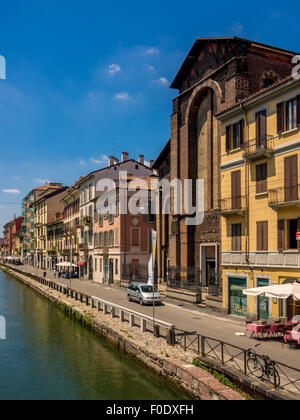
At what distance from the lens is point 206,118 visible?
114 ft

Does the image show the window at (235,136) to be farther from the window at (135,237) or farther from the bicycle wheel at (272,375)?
the window at (135,237)

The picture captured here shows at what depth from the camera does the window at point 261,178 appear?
22.7 metres

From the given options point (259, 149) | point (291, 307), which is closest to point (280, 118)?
point (259, 149)

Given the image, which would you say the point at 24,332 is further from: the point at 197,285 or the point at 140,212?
the point at 140,212

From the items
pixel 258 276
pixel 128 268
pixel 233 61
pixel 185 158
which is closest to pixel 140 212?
pixel 128 268

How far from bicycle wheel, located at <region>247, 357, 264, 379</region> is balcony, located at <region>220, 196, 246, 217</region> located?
1188 centimetres

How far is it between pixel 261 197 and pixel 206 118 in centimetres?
1386

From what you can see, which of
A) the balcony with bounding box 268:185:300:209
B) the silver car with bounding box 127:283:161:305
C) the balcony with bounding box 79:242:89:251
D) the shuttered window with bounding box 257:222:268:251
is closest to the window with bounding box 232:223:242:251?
the shuttered window with bounding box 257:222:268:251

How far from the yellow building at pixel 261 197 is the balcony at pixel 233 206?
0.06 metres

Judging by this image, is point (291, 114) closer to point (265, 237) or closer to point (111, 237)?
point (265, 237)

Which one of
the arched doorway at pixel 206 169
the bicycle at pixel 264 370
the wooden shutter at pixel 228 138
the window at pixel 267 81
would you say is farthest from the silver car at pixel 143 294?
the window at pixel 267 81

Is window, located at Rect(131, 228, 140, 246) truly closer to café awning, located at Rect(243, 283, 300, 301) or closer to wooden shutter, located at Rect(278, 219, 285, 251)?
wooden shutter, located at Rect(278, 219, 285, 251)

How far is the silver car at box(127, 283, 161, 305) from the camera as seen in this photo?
3008 centimetres

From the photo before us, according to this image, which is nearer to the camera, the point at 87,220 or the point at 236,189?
the point at 236,189
